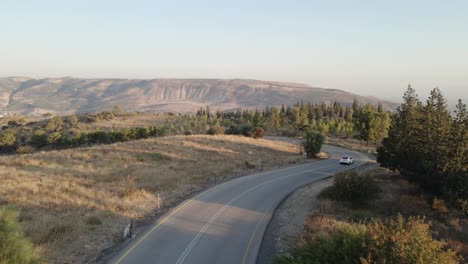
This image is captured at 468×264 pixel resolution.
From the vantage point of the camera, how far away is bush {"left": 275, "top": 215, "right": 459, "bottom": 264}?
9.52 meters

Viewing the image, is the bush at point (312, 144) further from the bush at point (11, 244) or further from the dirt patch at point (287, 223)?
the bush at point (11, 244)

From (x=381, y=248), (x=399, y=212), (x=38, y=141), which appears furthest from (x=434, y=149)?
(x=38, y=141)

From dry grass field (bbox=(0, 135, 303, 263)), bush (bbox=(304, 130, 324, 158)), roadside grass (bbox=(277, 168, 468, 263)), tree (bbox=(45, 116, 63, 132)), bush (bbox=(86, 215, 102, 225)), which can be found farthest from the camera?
tree (bbox=(45, 116, 63, 132))

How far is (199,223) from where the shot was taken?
2072 centimetres

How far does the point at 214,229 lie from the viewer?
65.4 feet

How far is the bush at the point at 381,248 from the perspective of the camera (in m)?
9.52

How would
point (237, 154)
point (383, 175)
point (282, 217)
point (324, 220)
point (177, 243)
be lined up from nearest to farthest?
point (177, 243), point (324, 220), point (282, 217), point (383, 175), point (237, 154)

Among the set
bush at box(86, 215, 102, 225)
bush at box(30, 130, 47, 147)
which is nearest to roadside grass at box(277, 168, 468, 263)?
bush at box(86, 215, 102, 225)

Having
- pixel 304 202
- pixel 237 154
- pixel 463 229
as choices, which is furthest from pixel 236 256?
pixel 237 154

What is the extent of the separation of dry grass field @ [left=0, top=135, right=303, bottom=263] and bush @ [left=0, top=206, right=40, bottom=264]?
3.96m

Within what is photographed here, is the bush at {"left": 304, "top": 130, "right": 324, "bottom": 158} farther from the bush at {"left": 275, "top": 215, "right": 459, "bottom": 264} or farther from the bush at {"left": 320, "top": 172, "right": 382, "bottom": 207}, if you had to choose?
the bush at {"left": 275, "top": 215, "right": 459, "bottom": 264}

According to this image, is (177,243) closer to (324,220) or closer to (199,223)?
(199,223)

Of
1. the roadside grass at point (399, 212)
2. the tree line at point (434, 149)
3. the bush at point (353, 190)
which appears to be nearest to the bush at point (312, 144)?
the tree line at point (434, 149)

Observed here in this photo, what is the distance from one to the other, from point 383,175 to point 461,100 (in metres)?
12.9
